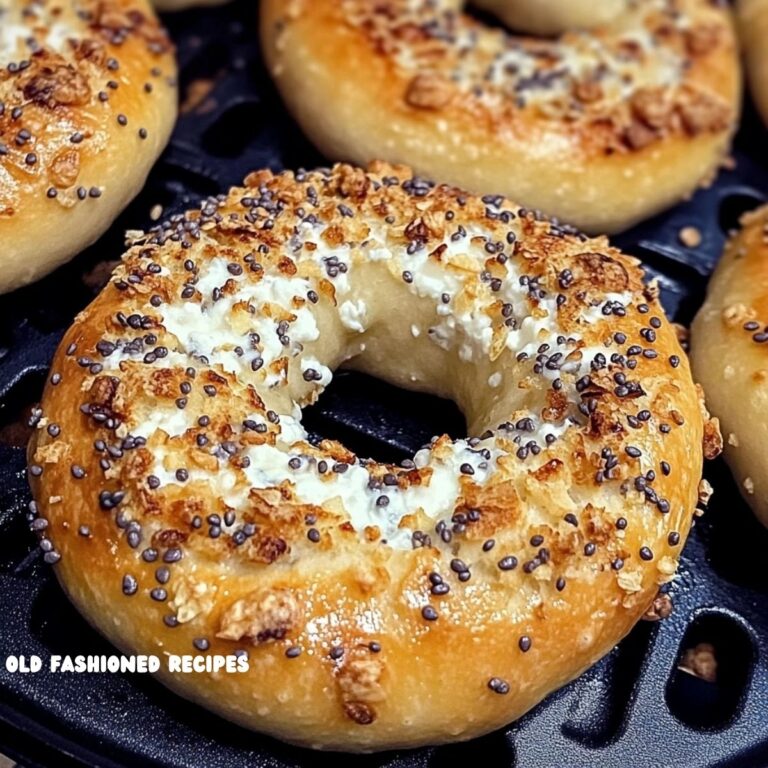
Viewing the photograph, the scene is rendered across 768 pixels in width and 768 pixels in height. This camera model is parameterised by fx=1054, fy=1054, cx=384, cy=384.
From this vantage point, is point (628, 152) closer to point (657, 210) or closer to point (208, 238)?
point (657, 210)

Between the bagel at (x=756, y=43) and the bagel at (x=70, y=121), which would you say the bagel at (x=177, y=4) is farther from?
the bagel at (x=756, y=43)

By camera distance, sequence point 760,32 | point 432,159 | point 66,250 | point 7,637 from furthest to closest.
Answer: point 760,32, point 432,159, point 66,250, point 7,637

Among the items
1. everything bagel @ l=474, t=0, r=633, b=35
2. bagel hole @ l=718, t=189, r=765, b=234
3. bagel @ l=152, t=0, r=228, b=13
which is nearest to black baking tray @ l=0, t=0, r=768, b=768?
bagel hole @ l=718, t=189, r=765, b=234

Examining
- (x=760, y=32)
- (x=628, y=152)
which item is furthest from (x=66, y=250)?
(x=760, y=32)

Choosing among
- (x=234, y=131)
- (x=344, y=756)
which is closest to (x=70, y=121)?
(x=234, y=131)

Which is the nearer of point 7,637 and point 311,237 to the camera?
point 7,637

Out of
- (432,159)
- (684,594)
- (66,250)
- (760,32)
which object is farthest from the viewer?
(760,32)

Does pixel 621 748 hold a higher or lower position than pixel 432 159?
lower
